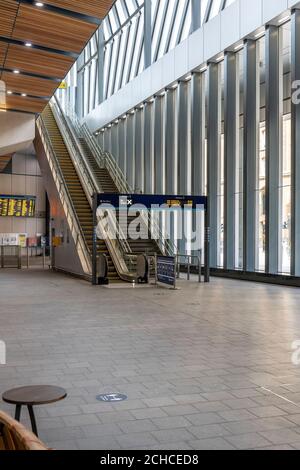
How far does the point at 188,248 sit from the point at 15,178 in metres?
16.3

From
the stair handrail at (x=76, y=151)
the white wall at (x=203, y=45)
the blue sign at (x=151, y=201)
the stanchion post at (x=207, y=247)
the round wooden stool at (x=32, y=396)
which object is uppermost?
the white wall at (x=203, y=45)

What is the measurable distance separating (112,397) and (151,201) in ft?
36.7

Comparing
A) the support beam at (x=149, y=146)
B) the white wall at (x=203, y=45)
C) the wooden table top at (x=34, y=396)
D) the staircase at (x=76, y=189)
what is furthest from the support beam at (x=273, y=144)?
the wooden table top at (x=34, y=396)

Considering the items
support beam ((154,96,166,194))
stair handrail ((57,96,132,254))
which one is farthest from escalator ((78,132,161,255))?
support beam ((154,96,166,194))

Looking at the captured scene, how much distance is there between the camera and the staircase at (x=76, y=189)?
702 inches

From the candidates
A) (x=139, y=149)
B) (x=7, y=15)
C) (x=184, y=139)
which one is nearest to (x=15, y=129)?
(x=139, y=149)

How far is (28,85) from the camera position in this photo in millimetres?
17094

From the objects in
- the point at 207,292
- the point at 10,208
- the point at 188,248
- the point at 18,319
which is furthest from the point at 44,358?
the point at 10,208

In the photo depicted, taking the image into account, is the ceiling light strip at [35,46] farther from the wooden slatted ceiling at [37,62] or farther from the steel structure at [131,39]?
the steel structure at [131,39]

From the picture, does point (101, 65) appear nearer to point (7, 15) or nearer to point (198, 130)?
point (198, 130)

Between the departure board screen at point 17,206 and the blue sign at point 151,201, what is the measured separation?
18335mm

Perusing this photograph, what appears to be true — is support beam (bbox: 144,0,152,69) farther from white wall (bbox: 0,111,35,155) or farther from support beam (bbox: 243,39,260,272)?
support beam (bbox: 243,39,260,272)
